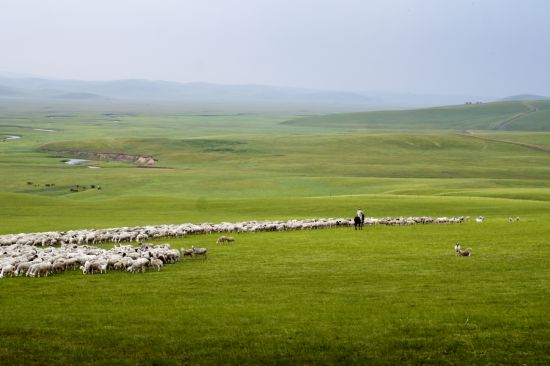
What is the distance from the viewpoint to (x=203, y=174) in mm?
80938

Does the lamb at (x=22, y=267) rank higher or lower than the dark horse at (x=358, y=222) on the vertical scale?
higher

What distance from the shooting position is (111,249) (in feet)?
84.1

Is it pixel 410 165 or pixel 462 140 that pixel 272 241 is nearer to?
pixel 410 165

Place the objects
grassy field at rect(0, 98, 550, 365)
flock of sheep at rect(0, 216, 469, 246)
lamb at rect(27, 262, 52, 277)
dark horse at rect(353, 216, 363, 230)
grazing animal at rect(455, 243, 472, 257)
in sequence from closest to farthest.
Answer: grassy field at rect(0, 98, 550, 365) < lamb at rect(27, 262, 52, 277) < grazing animal at rect(455, 243, 472, 257) < flock of sheep at rect(0, 216, 469, 246) < dark horse at rect(353, 216, 363, 230)

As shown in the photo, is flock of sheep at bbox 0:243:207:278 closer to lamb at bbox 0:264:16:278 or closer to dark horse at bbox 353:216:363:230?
lamb at bbox 0:264:16:278

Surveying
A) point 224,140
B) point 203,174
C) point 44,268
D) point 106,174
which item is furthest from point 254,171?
point 44,268

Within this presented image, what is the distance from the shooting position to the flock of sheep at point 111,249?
21766 mm

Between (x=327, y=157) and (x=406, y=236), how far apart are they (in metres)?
78.6

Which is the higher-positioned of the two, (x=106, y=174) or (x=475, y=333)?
(x=475, y=333)

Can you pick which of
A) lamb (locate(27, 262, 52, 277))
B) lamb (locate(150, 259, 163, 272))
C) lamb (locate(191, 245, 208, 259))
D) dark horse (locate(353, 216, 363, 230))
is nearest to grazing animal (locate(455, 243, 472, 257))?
lamb (locate(191, 245, 208, 259))

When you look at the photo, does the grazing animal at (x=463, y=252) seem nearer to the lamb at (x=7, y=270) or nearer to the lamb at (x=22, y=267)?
the lamb at (x=22, y=267)

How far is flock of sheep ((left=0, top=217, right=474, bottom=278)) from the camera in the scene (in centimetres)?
2177

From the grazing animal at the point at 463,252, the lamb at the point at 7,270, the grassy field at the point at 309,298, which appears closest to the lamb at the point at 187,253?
the grassy field at the point at 309,298

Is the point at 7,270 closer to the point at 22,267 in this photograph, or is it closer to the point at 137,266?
the point at 22,267
